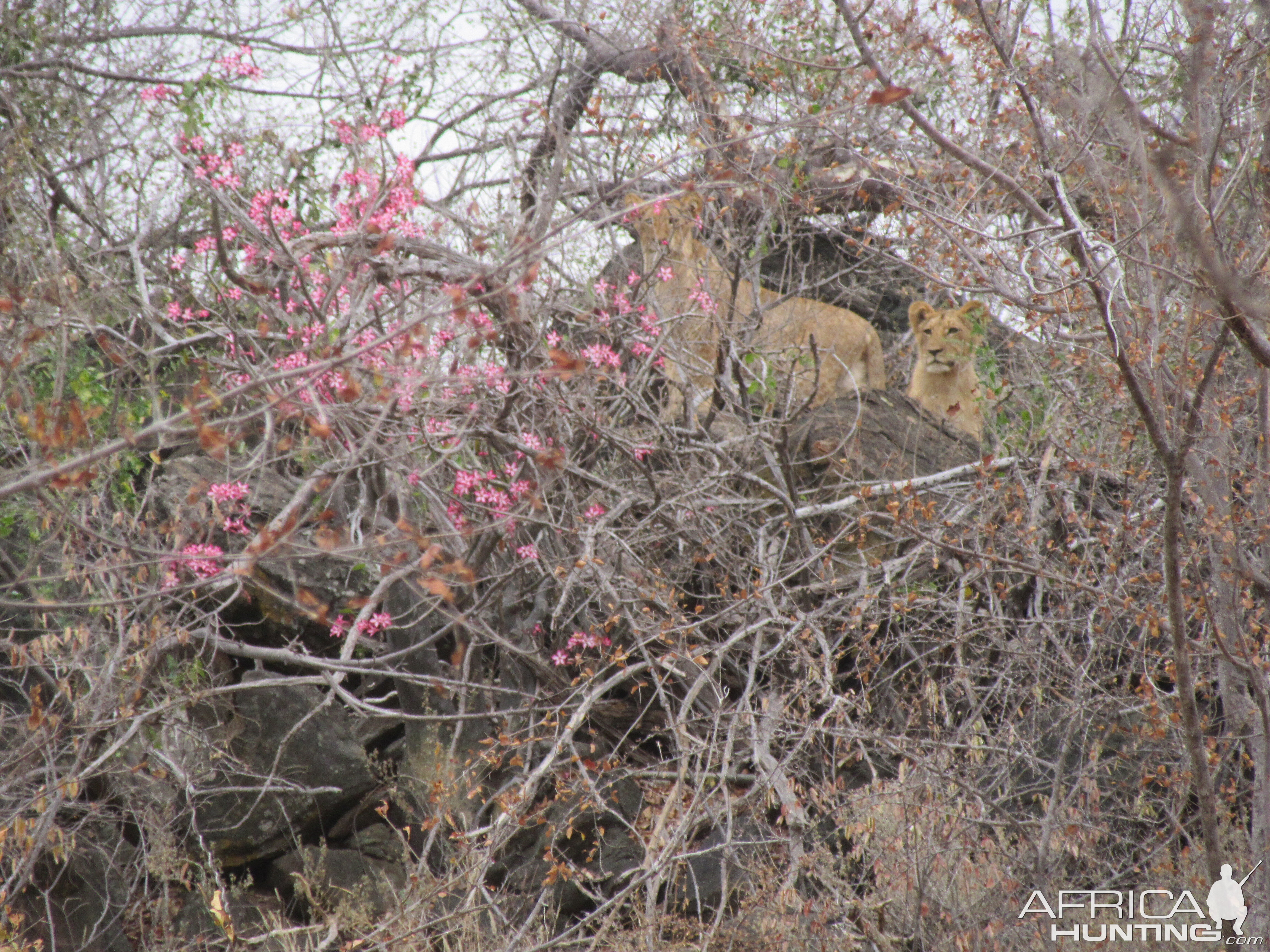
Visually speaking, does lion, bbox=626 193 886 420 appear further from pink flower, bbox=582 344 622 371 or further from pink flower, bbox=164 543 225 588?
pink flower, bbox=164 543 225 588

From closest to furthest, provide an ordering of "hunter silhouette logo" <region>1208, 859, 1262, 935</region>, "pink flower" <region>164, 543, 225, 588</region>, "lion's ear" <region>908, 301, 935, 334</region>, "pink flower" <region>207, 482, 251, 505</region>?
"pink flower" <region>164, 543, 225, 588</region> → "hunter silhouette logo" <region>1208, 859, 1262, 935</region> → "pink flower" <region>207, 482, 251, 505</region> → "lion's ear" <region>908, 301, 935, 334</region>

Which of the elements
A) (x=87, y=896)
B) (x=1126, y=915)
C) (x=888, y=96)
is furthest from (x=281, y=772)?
(x=888, y=96)

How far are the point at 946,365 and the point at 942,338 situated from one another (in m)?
0.25

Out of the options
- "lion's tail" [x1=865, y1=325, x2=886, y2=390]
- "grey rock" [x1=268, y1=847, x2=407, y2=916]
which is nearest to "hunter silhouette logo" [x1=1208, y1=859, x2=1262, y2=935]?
"grey rock" [x1=268, y1=847, x2=407, y2=916]

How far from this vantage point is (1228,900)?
349cm

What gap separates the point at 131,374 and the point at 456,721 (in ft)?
9.28

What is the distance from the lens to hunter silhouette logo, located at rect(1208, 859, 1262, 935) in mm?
3395

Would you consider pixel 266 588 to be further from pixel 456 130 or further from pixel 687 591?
pixel 456 130

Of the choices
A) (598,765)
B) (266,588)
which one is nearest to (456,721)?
(598,765)

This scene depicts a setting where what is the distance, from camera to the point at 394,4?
914 cm

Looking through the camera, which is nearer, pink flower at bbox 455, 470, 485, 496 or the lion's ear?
pink flower at bbox 455, 470, 485, 496

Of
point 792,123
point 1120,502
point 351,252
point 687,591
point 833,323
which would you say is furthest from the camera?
point 833,323

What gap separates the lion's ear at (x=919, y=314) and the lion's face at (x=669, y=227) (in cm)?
167

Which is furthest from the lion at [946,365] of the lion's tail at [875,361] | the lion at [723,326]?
the lion's tail at [875,361]
